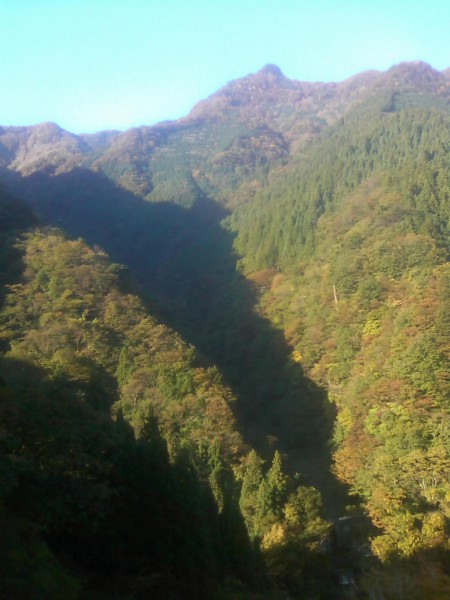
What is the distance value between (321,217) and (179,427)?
43.1 m

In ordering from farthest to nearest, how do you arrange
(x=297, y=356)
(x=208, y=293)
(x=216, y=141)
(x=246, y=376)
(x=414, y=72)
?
(x=216, y=141), (x=414, y=72), (x=208, y=293), (x=246, y=376), (x=297, y=356)

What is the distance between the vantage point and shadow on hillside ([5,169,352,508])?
150 ft

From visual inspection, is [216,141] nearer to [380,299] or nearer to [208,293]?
[208,293]

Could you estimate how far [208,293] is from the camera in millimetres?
71438

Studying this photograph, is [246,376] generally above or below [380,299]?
below

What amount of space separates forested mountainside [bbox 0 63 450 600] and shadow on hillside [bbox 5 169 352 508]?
270 millimetres

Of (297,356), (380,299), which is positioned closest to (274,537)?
(297,356)

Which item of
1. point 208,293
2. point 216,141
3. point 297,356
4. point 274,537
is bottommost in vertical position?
point 297,356

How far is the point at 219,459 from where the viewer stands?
1262 inches

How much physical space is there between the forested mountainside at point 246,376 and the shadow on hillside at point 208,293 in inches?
10.6

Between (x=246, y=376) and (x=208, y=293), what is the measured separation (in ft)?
61.0

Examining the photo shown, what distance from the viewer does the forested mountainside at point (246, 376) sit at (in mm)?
14547

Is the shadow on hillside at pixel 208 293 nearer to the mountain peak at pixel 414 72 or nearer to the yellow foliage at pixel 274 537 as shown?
the yellow foliage at pixel 274 537

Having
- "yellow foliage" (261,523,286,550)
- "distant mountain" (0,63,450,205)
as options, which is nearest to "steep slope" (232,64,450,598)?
"yellow foliage" (261,523,286,550)
